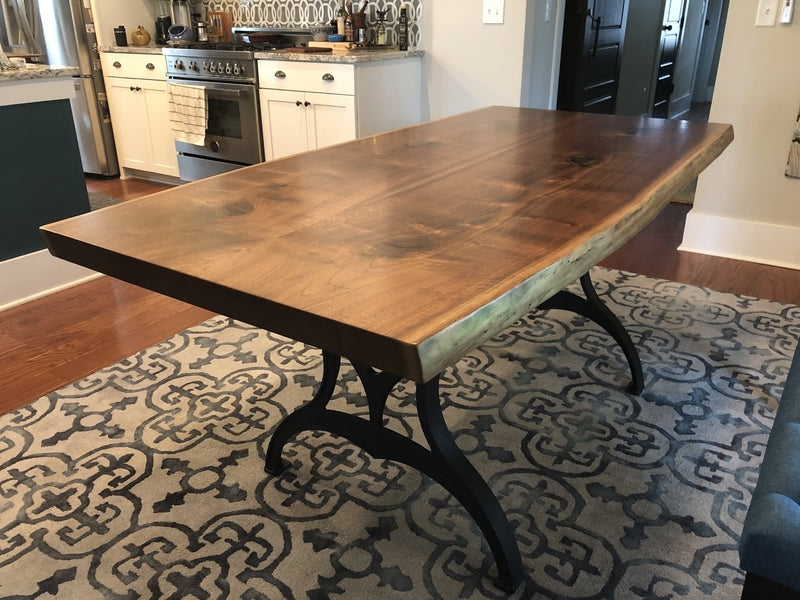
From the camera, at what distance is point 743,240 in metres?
3.27

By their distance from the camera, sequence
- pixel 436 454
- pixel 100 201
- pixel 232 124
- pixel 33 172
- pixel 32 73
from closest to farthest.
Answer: pixel 436 454 → pixel 32 73 → pixel 33 172 → pixel 232 124 → pixel 100 201

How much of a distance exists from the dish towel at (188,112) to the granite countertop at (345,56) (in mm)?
528

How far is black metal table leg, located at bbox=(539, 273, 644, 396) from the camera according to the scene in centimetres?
215

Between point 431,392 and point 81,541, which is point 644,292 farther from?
point 81,541

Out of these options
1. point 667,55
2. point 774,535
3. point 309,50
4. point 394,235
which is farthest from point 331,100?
point 667,55

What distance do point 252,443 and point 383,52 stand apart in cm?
256

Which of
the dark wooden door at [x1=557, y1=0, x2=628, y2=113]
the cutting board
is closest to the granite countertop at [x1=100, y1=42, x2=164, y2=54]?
the cutting board

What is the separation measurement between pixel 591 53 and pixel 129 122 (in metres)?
3.30

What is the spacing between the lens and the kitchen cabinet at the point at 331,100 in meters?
3.64

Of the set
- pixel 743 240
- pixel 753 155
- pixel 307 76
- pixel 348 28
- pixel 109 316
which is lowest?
pixel 109 316

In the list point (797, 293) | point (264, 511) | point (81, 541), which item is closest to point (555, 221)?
point (264, 511)

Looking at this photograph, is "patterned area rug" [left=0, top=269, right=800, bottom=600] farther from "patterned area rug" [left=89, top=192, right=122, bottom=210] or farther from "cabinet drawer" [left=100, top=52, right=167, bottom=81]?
"cabinet drawer" [left=100, top=52, right=167, bottom=81]

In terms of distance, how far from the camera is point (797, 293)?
2912mm

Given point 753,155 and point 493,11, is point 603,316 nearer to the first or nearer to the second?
point 753,155
